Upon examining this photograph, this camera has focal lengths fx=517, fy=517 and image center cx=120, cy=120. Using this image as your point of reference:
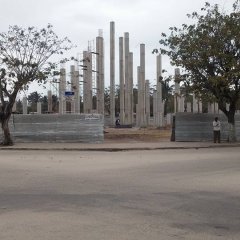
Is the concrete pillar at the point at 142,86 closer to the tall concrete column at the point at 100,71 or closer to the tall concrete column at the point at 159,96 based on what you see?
the tall concrete column at the point at 159,96

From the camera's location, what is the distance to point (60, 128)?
105 feet

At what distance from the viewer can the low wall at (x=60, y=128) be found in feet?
104

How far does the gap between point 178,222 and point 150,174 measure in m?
6.88

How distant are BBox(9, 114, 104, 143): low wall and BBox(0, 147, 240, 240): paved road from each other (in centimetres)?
1498

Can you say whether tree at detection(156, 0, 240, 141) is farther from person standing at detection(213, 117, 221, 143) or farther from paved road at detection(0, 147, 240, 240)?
paved road at detection(0, 147, 240, 240)

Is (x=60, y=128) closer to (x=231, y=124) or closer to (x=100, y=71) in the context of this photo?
(x=231, y=124)

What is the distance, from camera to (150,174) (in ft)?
49.0

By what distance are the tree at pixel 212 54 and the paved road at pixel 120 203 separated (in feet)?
45.9

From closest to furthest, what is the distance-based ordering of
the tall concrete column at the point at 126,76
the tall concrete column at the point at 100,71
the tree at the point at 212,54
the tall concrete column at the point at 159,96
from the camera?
the tree at the point at 212,54, the tall concrete column at the point at 100,71, the tall concrete column at the point at 126,76, the tall concrete column at the point at 159,96

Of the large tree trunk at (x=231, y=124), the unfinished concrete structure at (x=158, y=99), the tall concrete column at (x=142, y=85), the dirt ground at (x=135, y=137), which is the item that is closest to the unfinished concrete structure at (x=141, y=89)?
Result: the tall concrete column at (x=142, y=85)

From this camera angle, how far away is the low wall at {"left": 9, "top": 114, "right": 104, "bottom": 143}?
31.8 m

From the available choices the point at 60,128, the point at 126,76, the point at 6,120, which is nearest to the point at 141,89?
the point at 126,76

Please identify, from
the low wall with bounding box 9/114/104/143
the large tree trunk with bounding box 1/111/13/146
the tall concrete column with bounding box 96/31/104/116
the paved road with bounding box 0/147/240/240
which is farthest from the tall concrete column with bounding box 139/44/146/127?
the paved road with bounding box 0/147/240/240

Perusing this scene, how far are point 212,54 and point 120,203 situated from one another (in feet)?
69.9
